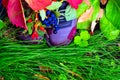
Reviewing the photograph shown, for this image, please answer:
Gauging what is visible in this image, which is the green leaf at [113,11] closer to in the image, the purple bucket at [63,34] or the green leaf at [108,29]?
the green leaf at [108,29]

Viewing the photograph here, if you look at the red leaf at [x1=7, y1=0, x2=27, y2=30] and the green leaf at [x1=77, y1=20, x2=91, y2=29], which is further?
the green leaf at [x1=77, y1=20, x2=91, y2=29]

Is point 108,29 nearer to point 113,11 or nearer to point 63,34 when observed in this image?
point 113,11

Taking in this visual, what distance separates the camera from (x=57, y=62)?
1.53 metres

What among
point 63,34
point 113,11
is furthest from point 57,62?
point 113,11

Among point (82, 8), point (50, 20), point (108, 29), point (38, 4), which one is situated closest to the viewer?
point (38, 4)

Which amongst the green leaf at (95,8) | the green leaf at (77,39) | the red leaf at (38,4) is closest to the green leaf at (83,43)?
the green leaf at (77,39)

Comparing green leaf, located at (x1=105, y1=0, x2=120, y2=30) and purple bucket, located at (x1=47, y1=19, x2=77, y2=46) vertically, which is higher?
green leaf, located at (x1=105, y1=0, x2=120, y2=30)

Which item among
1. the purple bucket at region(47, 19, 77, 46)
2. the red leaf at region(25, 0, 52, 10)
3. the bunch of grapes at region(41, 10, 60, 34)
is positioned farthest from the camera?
the purple bucket at region(47, 19, 77, 46)

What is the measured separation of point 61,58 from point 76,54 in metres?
0.08

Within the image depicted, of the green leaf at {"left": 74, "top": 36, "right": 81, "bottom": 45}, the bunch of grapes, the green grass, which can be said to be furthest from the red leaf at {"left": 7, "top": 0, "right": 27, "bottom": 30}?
the green leaf at {"left": 74, "top": 36, "right": 81, "bottom": 45}

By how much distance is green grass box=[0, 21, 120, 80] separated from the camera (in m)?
1.48

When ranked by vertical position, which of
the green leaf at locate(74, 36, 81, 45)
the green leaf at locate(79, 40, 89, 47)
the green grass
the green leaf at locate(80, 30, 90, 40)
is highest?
the green leaf at locate(80, 30, 90, 40)

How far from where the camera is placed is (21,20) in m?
1.21

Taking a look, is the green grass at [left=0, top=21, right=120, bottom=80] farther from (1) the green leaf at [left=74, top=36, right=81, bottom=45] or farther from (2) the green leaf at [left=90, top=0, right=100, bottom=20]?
(2) the green leaf at [left=90, top=0, right=100, bottom=20]
